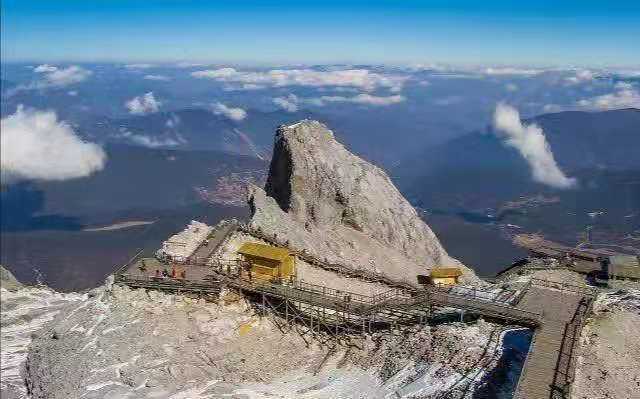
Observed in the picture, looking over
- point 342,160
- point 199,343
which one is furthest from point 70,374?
point 342,160

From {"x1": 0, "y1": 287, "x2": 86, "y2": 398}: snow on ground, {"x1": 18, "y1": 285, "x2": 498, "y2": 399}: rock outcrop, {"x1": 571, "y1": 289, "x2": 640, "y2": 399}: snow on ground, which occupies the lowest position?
{"x1": 0, "y1": 287, "x2": 86, "y2": 398}: snow on ground

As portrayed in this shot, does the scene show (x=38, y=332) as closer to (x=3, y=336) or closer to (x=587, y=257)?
(x=3, y=336)

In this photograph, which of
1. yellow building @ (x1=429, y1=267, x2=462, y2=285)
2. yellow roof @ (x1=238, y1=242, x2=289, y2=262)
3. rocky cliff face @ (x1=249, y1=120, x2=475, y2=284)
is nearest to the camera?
yellow roof @ (x1=238, y1=242, x2=289, y2=262)

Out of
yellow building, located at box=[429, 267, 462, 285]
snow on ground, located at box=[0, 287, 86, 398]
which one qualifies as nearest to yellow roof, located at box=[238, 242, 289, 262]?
yellow building, located at box=[429, 267, 462, 285]

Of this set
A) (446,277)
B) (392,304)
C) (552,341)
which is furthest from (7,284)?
(552,341)

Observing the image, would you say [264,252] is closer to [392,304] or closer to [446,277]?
[392,304]

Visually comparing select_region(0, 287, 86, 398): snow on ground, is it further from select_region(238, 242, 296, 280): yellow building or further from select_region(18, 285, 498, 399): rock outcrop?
select_region(238, 242, 296, 280): yellow building

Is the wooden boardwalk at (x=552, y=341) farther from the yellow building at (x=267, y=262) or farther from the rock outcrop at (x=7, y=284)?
the rock outcrop at (x=7, y=284)
